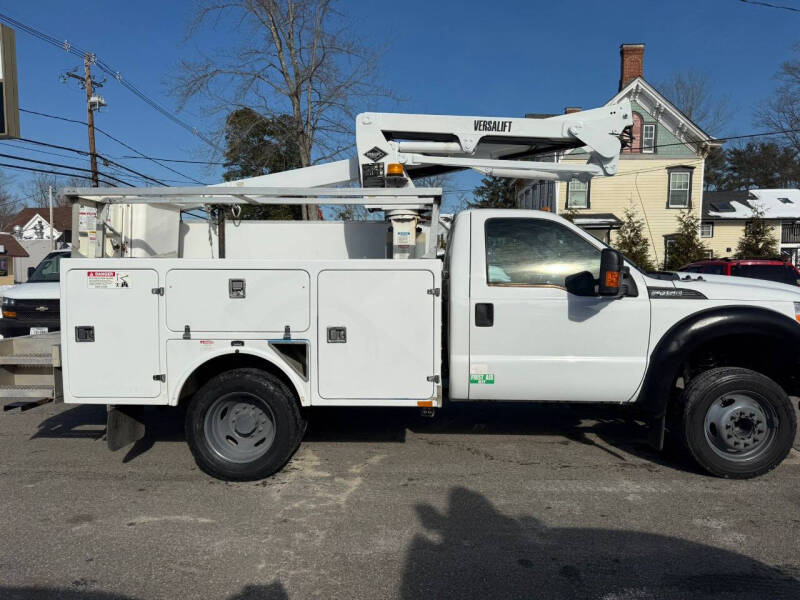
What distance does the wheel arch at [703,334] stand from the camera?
172 inches

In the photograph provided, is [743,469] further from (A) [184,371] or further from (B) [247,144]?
(B) [247,144]

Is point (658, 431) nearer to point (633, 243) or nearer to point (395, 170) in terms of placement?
point (395, 170)

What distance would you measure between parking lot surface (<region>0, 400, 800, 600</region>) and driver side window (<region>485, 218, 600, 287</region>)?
5.42 ft

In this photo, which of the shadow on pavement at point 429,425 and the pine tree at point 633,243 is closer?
the shadow on pavement at point 429,425

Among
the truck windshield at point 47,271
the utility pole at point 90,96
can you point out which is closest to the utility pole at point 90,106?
the utility pole at point 90,96

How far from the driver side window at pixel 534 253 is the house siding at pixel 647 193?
69.9 ft

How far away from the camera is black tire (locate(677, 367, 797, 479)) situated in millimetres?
4438

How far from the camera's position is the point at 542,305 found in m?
4.48

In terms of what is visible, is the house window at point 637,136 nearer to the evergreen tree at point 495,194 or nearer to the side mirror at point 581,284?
the evergreen tree at point 495,194

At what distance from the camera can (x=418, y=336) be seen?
14.5 feet

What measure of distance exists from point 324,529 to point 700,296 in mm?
3347

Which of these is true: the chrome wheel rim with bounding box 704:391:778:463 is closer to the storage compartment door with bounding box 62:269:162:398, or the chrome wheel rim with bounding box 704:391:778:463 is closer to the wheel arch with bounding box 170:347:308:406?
the wheel arch with bounding box 170:347:308:406

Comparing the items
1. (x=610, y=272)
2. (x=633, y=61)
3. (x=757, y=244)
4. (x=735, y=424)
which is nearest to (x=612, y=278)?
(x=610, y=272)

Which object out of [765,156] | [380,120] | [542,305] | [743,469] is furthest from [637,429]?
[765,156]
